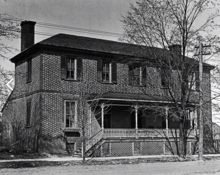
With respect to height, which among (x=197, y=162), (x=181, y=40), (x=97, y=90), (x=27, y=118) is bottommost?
(x=197, y=162)

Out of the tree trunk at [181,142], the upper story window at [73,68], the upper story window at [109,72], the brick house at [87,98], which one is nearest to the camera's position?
the tree trunk at [181,142]

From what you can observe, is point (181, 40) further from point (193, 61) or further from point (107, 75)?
point (107, 75)

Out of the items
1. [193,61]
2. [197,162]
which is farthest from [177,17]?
[197,162]

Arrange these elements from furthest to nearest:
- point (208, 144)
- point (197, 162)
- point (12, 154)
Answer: point (208, 144), point (12, 154), point (197, 162)

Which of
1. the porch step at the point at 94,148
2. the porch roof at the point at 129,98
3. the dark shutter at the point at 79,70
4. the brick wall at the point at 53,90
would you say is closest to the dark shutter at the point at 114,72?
the brick wall at the point at 53,90

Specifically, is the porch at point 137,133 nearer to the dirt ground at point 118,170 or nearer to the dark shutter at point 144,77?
the dark shutter at point 144,77

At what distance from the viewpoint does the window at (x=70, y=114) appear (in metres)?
28.3

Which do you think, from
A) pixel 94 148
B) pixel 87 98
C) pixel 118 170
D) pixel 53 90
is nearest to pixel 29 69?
pixel 53 90

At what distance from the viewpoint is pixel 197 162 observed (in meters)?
23.2

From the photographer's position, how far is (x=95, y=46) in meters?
30.9

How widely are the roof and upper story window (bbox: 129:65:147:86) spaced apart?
1.34 m

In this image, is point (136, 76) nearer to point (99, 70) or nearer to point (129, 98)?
point (129, 98)

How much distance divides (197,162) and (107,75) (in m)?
10.4

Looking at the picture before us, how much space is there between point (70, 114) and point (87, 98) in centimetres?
186
